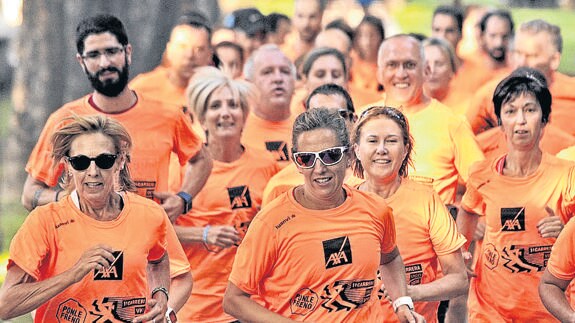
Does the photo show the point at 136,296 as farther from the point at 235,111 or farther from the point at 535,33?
the point at 535,33

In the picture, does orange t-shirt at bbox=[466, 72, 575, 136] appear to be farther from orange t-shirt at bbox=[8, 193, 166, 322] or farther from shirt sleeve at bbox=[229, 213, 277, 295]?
orange t-shirt at bbox=[8, 193, 166, 322]

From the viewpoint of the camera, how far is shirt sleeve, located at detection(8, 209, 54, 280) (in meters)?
7.21

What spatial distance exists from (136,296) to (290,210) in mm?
825

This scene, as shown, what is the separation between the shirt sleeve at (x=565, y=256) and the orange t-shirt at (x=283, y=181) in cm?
176

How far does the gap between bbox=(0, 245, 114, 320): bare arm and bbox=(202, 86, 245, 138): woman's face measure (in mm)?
2924

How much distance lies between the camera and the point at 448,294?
8414 mm

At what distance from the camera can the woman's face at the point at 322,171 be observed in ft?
24.7

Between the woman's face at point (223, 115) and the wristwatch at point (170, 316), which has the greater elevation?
the woman's face at point (223, 115)

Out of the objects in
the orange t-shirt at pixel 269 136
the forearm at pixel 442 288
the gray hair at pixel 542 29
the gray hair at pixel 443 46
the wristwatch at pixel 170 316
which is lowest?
the wristwatch at pixel 170 316

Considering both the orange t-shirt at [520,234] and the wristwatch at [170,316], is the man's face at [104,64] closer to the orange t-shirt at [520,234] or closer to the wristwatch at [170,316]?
the wristwatch at [170,316]

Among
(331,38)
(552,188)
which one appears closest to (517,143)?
(552,188)

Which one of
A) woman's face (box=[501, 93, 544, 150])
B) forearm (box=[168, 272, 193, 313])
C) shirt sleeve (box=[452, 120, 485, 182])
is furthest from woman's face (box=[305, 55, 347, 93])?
forearm (box=[168, 272, 193, 313])

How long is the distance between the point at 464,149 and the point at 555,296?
8.02 feet

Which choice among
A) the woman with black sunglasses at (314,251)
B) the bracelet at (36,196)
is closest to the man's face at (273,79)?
the bracelet at (36,196)
